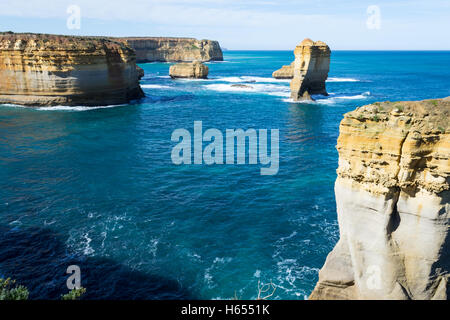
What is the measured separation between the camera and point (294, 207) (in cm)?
2872

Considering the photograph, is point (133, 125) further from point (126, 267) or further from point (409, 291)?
point (409, 291)

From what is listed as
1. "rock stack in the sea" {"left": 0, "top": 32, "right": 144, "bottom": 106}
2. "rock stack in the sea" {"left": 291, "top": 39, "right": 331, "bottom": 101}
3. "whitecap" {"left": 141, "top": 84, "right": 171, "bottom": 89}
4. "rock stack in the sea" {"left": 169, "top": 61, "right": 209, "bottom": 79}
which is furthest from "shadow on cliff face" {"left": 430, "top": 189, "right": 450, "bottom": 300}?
"rock stack in the sea" {"left": 169, "top": 61, "right": 209, "bottom": 79}

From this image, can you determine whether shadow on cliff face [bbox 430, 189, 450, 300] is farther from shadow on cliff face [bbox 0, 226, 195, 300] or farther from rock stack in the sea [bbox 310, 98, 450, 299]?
shadow on cliff face [bbox 0, 226, 195, 300]

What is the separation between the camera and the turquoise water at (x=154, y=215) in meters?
20.4

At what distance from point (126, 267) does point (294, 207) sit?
46.6ft

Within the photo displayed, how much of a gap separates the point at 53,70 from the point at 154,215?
172ft

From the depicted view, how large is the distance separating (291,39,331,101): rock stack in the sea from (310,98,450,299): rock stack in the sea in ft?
220

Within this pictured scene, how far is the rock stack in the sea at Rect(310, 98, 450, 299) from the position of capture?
1324cm

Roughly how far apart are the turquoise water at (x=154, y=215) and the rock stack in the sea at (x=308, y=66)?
93.5 ft

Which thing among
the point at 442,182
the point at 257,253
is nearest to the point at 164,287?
the point at 257,253

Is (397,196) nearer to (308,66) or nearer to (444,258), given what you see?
(444,258)

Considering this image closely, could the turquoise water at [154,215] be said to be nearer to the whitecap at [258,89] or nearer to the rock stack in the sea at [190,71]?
the whitecap at [258,89]

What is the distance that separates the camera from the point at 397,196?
14117 mm

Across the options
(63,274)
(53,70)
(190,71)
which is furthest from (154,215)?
(190,71)
